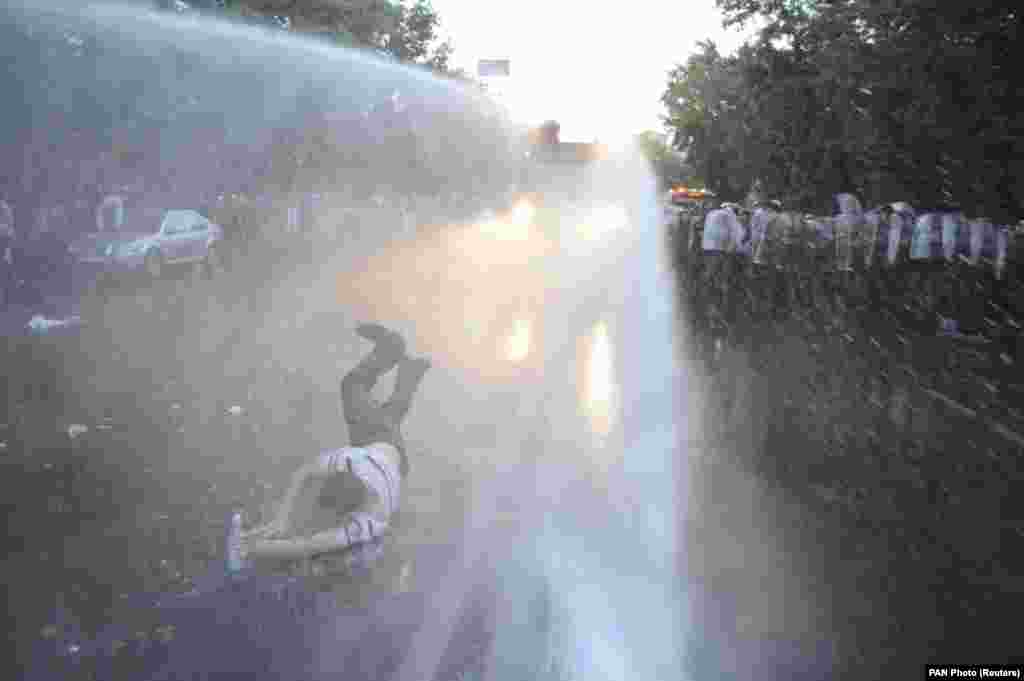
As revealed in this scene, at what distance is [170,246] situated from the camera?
55.6 ft

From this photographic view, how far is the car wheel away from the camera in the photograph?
16.2 meters

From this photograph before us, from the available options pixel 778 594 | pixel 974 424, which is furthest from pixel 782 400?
pixel 778 594

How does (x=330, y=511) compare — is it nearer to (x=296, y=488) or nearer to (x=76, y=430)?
(x=296, y=488)


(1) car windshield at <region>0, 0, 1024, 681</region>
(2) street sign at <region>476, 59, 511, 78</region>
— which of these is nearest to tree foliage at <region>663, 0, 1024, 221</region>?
(1) car windshield at <region>0, 0, 1024, 681</region>

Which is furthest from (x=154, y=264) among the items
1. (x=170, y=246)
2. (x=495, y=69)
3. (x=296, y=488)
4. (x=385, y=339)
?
(x=495, y=69)

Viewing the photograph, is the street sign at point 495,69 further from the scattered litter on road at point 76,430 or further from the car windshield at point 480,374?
the scattered litter on road at point 76,430

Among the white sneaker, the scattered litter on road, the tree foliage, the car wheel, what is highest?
the tree foliage

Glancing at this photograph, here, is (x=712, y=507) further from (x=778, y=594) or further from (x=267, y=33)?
(x=267, y=33)

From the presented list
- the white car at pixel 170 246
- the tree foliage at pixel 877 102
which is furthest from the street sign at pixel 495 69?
the white car at pixel 170 246

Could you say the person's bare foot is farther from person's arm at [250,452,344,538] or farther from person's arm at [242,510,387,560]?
person's arm at [242,510,387,560]

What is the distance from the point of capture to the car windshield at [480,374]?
170 inches

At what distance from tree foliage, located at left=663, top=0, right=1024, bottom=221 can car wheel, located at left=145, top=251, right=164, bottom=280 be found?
11605 millimetres

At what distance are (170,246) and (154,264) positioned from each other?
2.11ft

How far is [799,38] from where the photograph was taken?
18969mm
